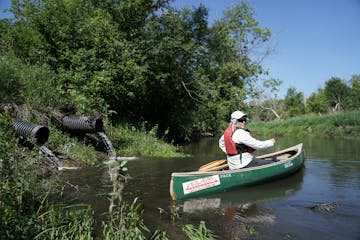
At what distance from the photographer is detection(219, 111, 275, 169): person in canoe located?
7379 millimetres

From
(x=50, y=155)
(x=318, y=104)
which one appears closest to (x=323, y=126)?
(x=50, y=155)

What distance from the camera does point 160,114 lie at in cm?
2072

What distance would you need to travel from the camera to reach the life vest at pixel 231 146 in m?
7.54

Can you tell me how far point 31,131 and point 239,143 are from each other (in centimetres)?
500

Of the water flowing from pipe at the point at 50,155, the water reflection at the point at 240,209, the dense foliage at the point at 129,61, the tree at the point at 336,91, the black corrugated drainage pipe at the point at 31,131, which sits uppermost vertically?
the tree at the point at 336,91

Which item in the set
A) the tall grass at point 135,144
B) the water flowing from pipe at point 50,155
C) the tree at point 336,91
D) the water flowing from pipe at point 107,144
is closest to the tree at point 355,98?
the tree at point 336,91

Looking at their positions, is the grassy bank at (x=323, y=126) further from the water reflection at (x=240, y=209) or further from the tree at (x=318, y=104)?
the tree at (x=318, y=104)

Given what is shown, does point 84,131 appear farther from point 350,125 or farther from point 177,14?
point 350,125

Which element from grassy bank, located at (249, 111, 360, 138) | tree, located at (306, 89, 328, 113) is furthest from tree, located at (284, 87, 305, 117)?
grassy bank, located at (249, 111, 360, 138)

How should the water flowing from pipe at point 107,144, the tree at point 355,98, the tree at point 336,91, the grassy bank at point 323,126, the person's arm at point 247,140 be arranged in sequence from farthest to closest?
the tree at point 336,91 → the tree at point 355,98 → the grassy bank at point 323,126 → the water flowing from pipe at point 107,144 → the person's arm at point 247,140

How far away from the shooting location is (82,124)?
1105 cm

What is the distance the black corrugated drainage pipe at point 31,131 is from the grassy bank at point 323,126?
24.1 m

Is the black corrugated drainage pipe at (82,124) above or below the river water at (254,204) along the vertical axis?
above

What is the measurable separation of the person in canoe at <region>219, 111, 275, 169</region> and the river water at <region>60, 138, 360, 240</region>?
604mm
